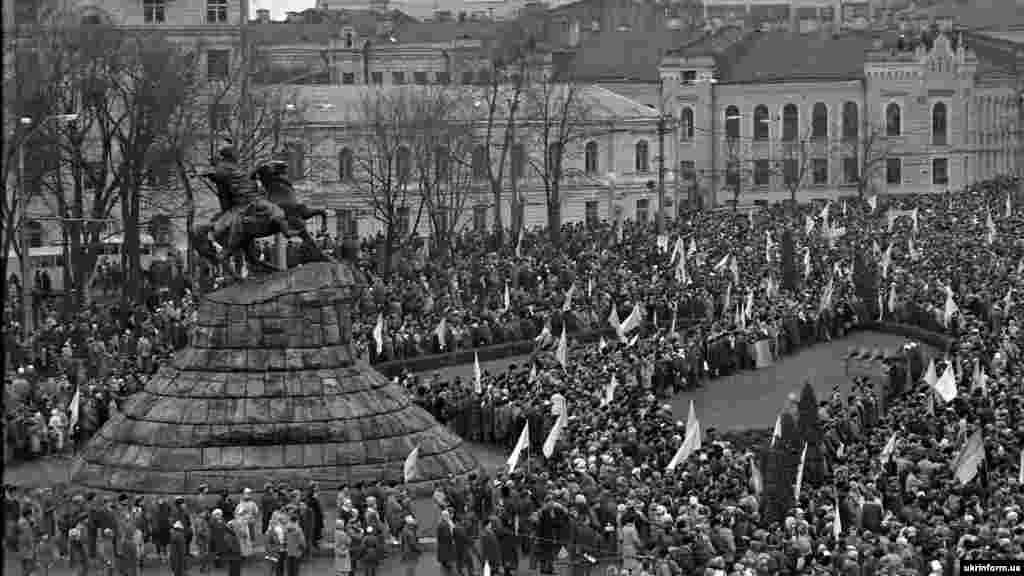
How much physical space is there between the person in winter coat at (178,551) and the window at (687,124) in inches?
3511

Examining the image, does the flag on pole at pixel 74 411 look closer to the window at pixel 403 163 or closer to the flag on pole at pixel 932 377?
the flag on pole at pixel 932 377

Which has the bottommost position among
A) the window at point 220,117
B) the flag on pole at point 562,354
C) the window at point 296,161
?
the flag on pole at point 562,354

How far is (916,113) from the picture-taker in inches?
4732

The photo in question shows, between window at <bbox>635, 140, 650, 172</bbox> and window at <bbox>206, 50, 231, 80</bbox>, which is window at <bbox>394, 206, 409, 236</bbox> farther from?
window at <bbox>635, 140, 650, 172</bbox>

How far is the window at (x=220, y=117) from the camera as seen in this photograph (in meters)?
70.6

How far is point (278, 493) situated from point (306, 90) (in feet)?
193

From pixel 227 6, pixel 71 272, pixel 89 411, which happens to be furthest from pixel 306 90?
pixel 89 411

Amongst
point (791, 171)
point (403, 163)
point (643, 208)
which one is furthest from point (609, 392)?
point (791, 171)

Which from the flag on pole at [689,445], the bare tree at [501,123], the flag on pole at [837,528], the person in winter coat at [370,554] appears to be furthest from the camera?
the bare tree at [501,123]

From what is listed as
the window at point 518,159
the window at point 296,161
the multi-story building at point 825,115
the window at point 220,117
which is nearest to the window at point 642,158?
Answer: the window at point 518,159

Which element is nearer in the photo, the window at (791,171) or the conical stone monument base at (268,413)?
the conical stone monument base at (268,413)

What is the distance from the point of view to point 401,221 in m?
79.8

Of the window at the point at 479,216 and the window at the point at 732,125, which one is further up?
the window at the point at 732,125

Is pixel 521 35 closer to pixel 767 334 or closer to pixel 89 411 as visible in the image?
pixel 767 334
